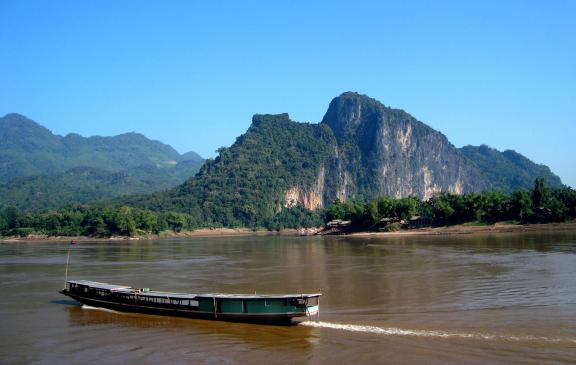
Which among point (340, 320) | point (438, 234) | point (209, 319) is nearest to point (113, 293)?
point (209, 319)

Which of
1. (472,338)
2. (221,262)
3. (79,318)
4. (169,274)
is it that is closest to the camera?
(472,338)

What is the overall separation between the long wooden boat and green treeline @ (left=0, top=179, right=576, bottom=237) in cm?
7941

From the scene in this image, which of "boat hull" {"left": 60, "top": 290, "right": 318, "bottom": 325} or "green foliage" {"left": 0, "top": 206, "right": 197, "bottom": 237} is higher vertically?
"green foliage" {"left": 0, "top": 206, "right": 197, "bottom": 237}

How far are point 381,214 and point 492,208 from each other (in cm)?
2706

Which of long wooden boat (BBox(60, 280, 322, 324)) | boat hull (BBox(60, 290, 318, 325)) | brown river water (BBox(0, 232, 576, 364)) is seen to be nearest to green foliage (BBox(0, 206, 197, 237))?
brown river water (BBox(0, 232, 576, 364))

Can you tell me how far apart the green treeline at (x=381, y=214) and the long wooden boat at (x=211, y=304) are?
79413 mm

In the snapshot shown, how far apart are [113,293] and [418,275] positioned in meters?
21.0

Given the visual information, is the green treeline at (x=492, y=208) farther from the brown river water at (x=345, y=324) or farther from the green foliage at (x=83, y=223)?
the green foliage at (x=83, y=223)

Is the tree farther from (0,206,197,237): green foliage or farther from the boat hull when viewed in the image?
(0,206,197,237): green foliage

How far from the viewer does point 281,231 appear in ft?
579

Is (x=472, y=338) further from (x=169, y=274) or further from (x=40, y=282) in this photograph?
(x=40, y=282)

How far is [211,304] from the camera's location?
22.8 metres

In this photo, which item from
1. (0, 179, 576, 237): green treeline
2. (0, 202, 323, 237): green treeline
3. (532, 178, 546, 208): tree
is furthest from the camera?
(0, 202, 323, 237): green treeline

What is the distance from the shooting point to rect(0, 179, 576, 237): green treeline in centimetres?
9331
